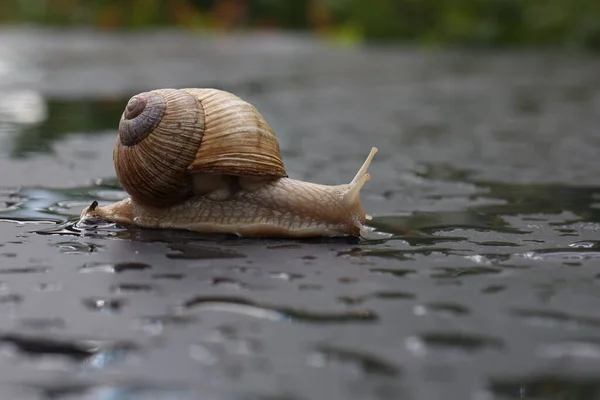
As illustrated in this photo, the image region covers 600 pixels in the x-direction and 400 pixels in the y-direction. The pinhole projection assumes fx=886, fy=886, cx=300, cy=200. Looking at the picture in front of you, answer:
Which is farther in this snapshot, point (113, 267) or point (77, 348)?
point (113, 267)

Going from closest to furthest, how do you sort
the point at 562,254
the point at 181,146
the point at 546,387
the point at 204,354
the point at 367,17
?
the point at 546,387 → the point at 204,354 → the point at 562,254 → the point at 181,146 → the point at 367,17

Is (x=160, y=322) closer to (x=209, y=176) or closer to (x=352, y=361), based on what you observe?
(x=352, y=361)

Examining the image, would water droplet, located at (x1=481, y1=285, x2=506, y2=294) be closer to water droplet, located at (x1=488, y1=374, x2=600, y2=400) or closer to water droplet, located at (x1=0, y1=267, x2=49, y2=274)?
water droplet, located at (x1=488, y1=374, x2=600, y2=400)

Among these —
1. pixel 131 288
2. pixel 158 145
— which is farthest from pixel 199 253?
pixel 158 145

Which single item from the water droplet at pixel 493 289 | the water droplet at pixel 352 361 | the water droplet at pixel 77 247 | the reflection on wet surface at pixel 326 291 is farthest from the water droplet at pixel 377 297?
the water droplet at pixel 77 247

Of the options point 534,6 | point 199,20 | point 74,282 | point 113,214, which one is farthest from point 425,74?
point 199,20

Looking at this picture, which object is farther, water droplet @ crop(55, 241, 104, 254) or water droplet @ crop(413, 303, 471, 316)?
water droplet @ crop(55, 241, 104, 254)

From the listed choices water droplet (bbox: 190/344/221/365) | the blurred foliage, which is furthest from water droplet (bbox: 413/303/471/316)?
the blurred foliage

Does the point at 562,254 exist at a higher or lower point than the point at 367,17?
higher
